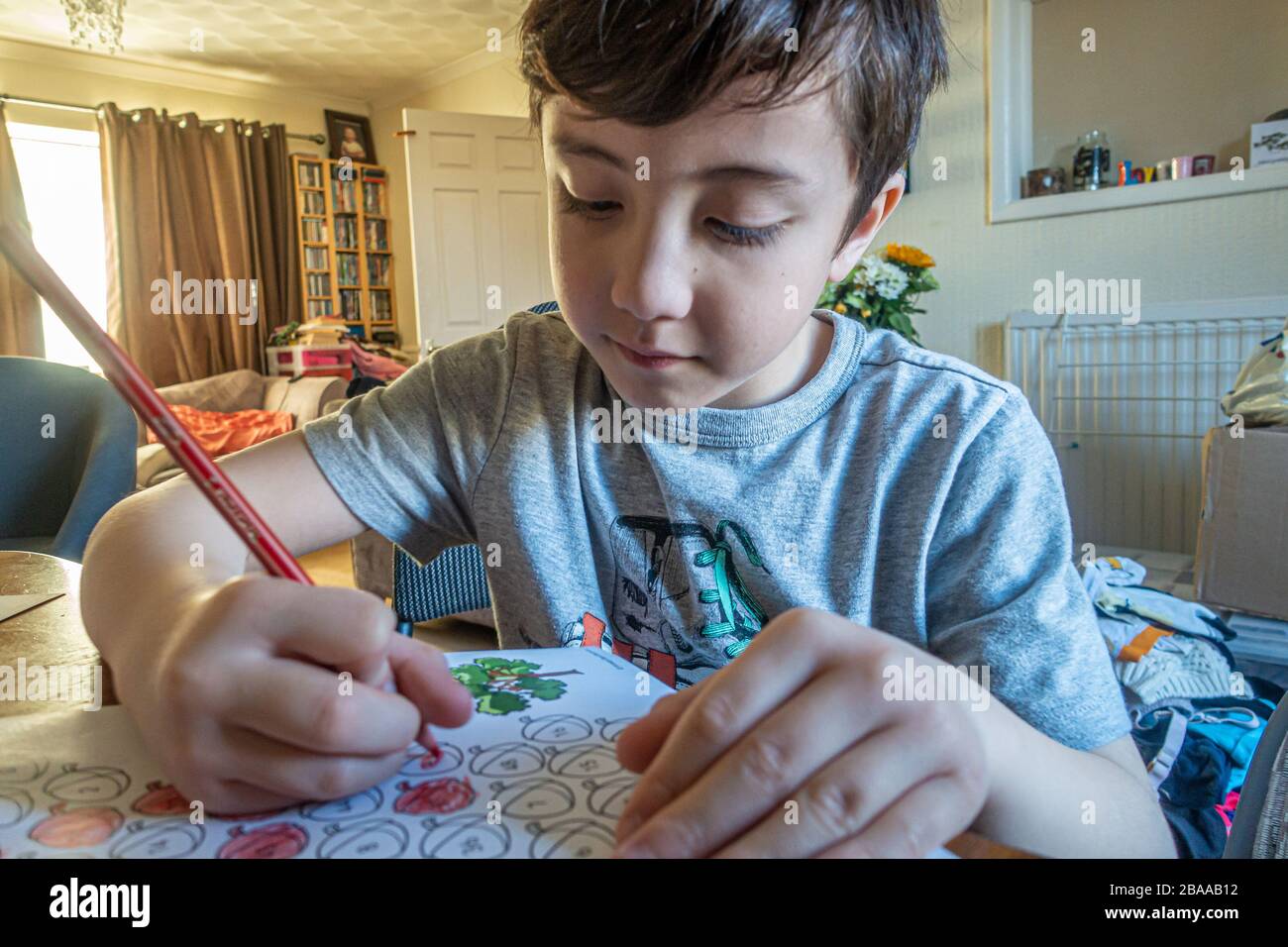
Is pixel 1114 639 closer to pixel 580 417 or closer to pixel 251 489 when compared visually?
pixel 580 417

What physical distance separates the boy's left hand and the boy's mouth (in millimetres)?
263

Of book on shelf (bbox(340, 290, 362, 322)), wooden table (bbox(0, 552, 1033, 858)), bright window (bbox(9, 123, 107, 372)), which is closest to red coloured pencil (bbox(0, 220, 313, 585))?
wooden table (bbox(0, 552, 1033, 858))

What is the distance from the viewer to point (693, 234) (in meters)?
0.49

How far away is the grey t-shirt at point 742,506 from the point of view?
551 mm

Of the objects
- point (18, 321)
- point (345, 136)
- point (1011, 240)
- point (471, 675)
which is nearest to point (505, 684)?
point (471, 675)

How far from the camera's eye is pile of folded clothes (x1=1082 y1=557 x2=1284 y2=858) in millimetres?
976

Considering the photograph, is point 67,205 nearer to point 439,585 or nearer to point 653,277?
point 439,585

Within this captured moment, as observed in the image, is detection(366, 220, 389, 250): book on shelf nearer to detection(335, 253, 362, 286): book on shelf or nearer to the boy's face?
detection(335, 253, 362, 286): book on shelf

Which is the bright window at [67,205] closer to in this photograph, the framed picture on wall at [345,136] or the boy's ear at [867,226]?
the framed picture on wall at [345,136]

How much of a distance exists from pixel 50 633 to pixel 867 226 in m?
0.70

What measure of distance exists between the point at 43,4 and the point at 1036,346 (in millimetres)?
4798

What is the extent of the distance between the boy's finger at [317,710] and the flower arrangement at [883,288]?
2.50m

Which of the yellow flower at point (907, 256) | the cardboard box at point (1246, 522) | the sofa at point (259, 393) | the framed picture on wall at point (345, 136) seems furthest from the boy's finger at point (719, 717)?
the framed picture on wall at point (345, 136)

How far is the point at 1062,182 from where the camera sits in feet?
Result: 9.86
